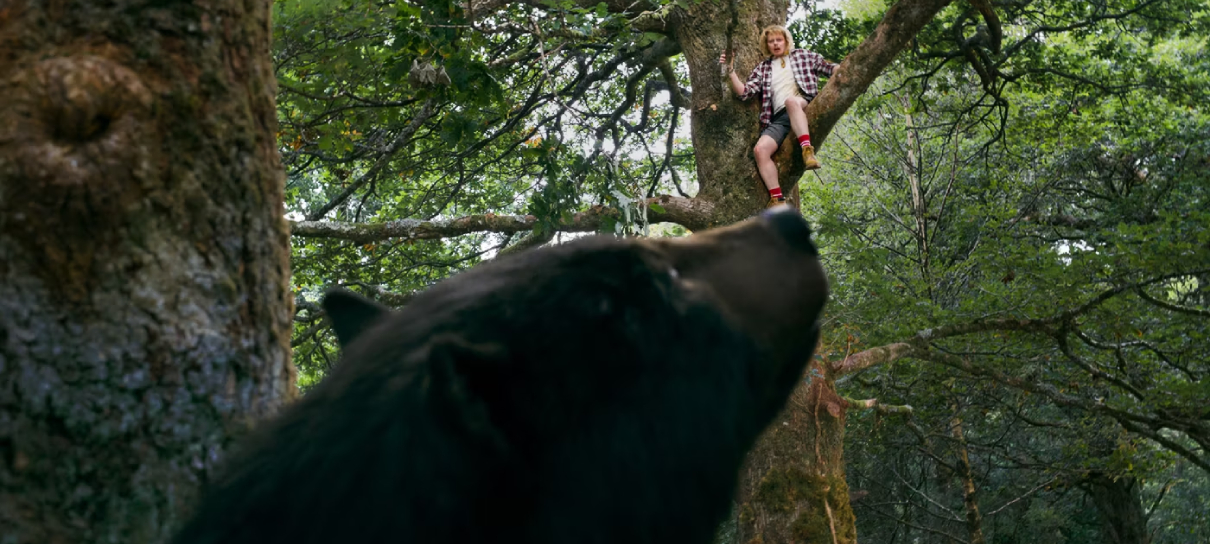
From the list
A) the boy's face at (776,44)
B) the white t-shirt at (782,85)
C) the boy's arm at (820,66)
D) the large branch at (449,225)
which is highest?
the boy's face at (776,44)

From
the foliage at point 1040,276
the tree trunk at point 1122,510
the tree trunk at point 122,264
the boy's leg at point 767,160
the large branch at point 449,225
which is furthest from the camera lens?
the tree trunk at point 1122,510

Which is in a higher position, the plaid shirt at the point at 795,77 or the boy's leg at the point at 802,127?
the plaid shirt at the point at 795,77

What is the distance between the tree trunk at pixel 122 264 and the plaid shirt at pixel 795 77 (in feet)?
16.6

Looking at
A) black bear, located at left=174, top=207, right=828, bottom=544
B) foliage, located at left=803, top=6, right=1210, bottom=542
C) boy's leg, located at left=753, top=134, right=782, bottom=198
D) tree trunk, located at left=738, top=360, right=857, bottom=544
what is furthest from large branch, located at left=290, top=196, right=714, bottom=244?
black bear, located at left=174, top=207, right=828, bottom=544

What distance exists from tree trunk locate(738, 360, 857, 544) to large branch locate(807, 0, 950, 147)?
1.77 metres

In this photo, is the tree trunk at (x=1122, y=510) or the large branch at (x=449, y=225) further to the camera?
the tree trunk at (x=1122, y=510)

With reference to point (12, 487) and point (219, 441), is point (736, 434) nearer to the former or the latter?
point (219, 441)

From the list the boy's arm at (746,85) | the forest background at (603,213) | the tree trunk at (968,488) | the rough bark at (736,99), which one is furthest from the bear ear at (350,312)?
the tree trunk at (968,488)

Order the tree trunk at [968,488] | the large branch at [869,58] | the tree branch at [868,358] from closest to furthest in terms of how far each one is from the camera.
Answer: the large branch at [869,58]
the tree branch at [868,358]
the tree trunk at [968,488]

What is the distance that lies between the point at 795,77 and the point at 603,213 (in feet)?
6.94

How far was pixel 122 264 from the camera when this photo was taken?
1301mm

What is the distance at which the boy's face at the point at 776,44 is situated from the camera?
20.5ft

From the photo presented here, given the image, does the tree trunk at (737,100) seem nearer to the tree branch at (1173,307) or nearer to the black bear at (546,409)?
the tree branch at (1173,307)

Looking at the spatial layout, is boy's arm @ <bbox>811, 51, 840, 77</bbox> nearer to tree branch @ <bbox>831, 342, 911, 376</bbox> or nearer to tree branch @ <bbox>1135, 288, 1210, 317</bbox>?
Answer: tree branch @ <bbox>831, 342, 911, 376</bbox>
